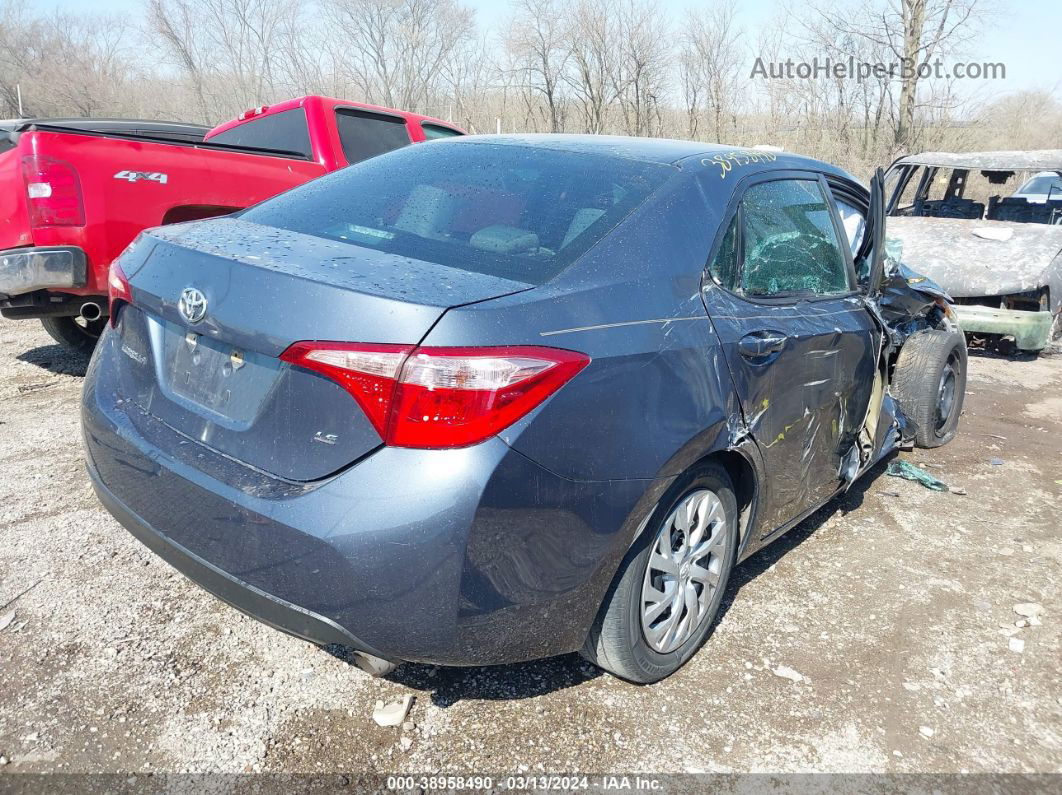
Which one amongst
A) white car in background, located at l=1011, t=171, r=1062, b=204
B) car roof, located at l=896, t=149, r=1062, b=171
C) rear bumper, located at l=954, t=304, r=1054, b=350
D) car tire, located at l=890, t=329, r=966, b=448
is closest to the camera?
car tire, located at l=890, t=329, r=966, b=448

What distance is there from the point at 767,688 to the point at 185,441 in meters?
1.92

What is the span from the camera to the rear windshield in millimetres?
2209

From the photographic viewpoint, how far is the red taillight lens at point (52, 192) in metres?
4.41

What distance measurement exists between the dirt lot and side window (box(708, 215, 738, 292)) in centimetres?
126

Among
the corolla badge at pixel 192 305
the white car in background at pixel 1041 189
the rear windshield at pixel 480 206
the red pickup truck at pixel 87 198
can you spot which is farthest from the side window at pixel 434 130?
the white car in background at pixel 1041 189

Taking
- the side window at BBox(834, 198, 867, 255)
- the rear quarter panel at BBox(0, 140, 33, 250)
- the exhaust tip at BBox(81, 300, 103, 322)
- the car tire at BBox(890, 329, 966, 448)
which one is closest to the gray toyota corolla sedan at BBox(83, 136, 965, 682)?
the side window at BBox(834, 198, 867, 255)

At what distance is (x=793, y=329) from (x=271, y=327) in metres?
1.76

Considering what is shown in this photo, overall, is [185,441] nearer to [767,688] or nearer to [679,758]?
[679,758]

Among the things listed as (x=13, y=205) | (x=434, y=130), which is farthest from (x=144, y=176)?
(x=434, y=130)

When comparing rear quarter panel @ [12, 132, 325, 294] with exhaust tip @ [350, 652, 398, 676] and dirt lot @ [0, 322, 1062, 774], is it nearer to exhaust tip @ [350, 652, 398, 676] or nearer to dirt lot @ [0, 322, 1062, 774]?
dirt lot @ [0, 322, 1062, 774]

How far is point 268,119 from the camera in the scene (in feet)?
22.0

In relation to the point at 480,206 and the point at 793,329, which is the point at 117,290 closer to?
the point at 480,206

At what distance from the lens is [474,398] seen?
178 centimetres

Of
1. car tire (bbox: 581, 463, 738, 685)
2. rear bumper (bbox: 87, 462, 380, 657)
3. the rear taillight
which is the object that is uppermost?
the rear taillight
